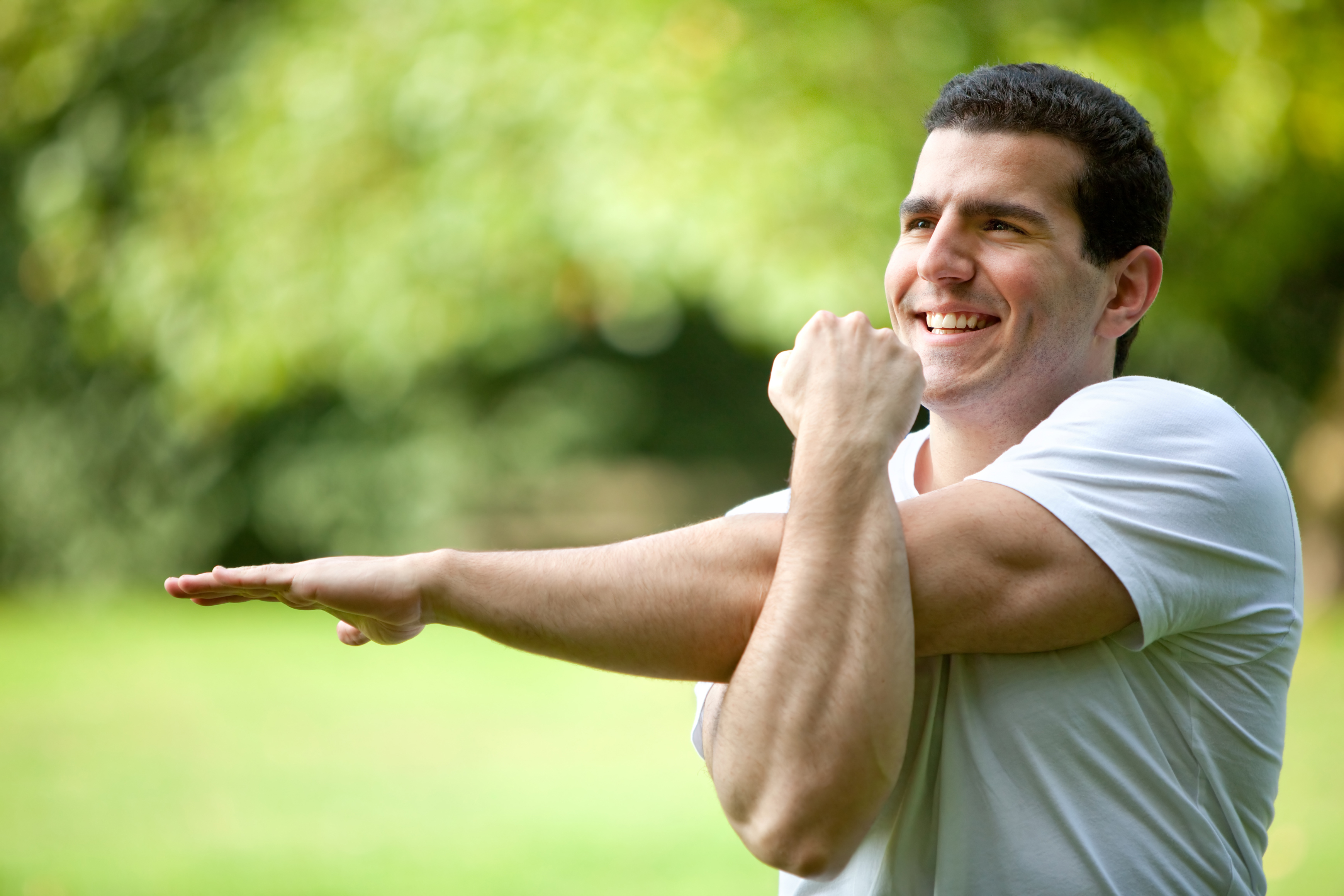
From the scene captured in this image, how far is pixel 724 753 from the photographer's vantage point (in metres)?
1.81

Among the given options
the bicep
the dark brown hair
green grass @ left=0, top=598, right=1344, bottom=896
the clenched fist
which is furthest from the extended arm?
green grass @ left=0, top=598, right=1344, bottom=896

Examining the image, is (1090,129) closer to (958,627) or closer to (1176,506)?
(1176,506)

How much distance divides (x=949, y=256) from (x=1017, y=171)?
18 cm

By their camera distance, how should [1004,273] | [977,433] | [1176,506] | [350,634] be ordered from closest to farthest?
[1176,506], [350,634], [1004,273], [977,433]

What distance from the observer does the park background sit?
6.66m

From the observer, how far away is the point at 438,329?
9352 mm

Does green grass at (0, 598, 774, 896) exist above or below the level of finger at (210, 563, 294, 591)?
below

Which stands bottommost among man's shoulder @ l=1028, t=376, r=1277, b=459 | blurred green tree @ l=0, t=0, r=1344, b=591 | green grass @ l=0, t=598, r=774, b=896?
green grass @ l=0, t=598, r=774, b=896

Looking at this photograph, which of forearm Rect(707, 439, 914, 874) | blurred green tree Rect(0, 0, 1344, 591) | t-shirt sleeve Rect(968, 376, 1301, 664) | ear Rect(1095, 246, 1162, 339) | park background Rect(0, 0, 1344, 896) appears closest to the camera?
forearm Rect(707, 439, 914, 874)

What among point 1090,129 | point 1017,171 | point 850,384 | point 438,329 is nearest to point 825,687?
point 850,384

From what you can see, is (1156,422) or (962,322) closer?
(1156,422)

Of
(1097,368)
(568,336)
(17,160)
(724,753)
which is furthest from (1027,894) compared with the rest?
(17,160)

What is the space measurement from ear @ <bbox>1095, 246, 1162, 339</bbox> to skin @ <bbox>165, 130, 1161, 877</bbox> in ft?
1.59

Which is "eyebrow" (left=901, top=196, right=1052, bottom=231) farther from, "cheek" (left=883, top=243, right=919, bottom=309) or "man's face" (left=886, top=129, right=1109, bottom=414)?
"cheek" (left=883, top=243, right=919, bottom=309)
